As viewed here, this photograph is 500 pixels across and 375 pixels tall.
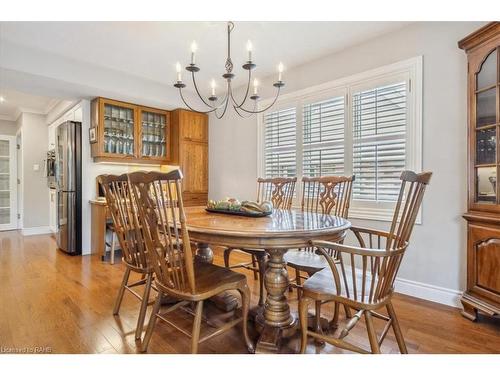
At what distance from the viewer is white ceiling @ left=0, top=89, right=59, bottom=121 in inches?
184

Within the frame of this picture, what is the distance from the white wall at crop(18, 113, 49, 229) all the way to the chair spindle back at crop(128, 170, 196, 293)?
556cm

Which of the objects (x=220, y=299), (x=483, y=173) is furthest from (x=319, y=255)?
(x=483, y=173)

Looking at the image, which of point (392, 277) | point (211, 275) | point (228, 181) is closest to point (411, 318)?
point (392, 277)

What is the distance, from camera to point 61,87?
11.3 ft

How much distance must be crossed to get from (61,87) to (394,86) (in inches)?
153

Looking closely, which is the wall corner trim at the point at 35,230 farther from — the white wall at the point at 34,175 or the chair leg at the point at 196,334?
the chair leg at the point at 196,334

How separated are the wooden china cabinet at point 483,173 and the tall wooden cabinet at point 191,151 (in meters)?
3.56

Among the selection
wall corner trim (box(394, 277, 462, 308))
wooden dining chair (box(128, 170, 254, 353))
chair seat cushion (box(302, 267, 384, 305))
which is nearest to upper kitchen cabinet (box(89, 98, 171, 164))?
wooden dining chair (box(128, 170, 254, 353))

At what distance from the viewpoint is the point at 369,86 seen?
284 cm

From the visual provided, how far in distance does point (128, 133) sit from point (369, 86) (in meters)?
3.34

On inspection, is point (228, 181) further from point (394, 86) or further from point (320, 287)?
point (320, 287)

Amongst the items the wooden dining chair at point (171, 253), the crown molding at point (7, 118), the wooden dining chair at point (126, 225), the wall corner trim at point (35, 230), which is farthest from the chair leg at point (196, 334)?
the crown molding at point (7, 118)

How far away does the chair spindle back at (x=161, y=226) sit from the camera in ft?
4.46

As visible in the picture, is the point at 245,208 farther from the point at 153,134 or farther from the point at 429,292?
the point at 153,134
